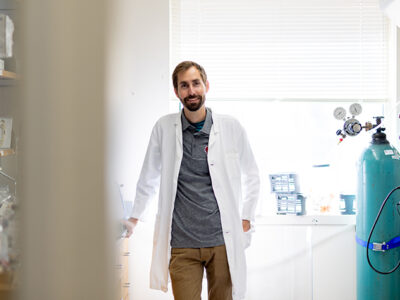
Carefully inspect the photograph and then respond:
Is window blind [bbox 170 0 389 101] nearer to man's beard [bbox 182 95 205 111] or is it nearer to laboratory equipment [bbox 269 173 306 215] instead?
laboratory equipment [bbox 269 173 306 215]

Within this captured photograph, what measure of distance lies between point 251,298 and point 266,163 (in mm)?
945

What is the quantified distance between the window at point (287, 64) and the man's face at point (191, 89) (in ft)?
3.30

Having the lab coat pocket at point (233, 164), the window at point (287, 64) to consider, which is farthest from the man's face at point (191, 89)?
the window at point (287, 64)

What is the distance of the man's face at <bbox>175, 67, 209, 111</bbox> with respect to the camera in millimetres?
2025

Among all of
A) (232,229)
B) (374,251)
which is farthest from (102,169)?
(374,251)

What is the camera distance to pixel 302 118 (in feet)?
10.3

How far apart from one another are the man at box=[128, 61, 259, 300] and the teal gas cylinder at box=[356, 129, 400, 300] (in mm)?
835

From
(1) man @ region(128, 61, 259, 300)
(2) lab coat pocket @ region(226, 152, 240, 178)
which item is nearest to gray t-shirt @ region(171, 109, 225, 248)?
(1) man @ region(128, 61, 259, 300)

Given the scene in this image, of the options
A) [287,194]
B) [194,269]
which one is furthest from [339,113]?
[194,269]

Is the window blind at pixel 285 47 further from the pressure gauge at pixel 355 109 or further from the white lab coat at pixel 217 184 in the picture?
the white lab coat at pixel 217 184

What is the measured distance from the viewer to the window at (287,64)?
3.04 m

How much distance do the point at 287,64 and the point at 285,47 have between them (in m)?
0.12

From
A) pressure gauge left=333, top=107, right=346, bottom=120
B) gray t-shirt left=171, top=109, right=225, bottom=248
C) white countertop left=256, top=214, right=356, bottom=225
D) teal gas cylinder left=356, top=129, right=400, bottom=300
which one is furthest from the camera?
white countertop left=256, top=214, right=356, bottom=225

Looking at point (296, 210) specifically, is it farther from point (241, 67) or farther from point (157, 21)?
point (157, 21)
